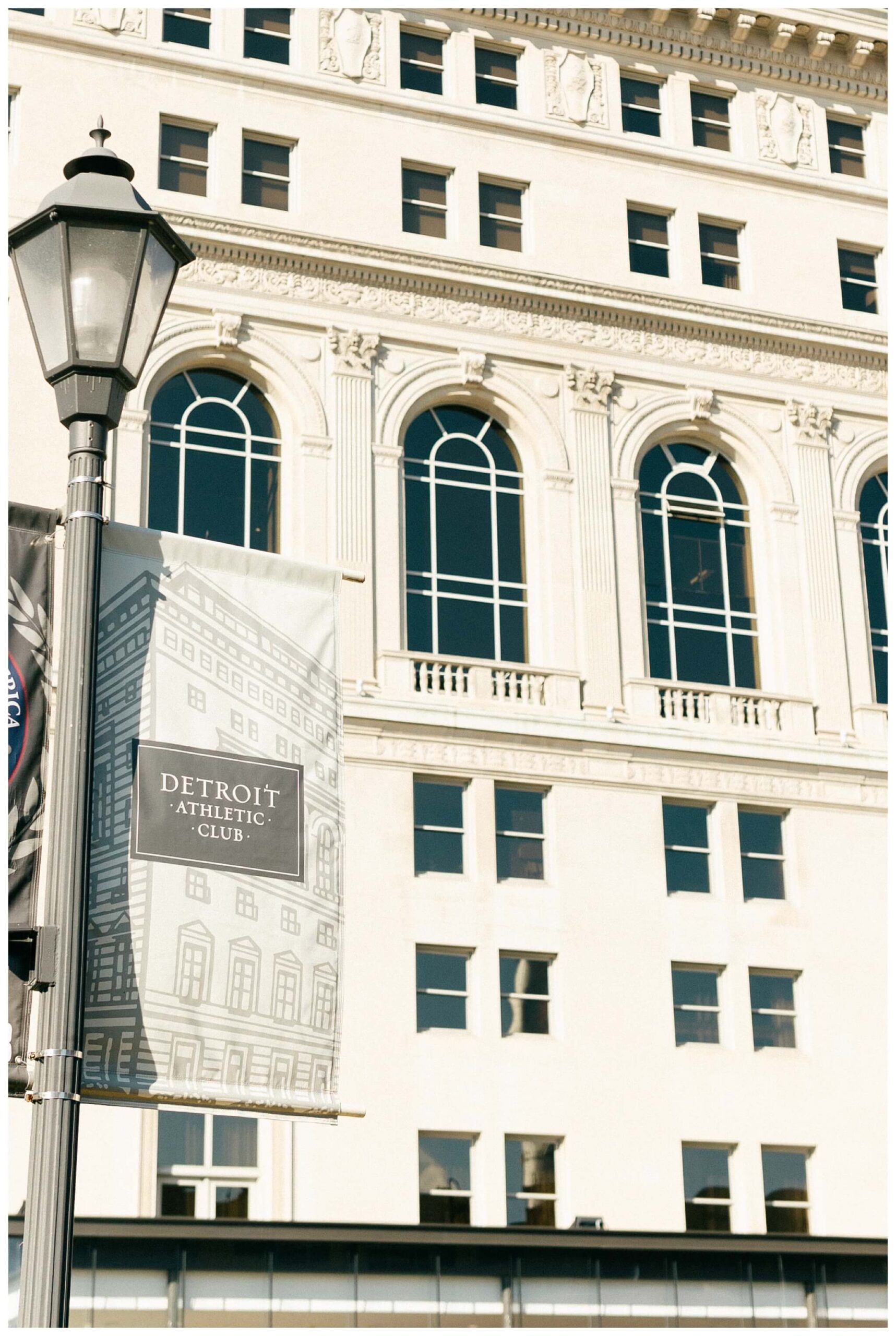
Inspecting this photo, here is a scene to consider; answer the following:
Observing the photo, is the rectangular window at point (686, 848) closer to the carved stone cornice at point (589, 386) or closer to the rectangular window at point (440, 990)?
the rectangular window at point (440, 990)

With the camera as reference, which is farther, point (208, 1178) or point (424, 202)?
point (424, 202)

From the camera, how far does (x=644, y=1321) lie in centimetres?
3159

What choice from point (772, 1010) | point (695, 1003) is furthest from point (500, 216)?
point (772, 1010)

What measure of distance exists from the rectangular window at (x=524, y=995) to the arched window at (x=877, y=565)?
9787mm

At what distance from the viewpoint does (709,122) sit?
42.6 metres

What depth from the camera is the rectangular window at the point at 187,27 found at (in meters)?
38.5

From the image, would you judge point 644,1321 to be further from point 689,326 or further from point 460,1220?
point 689,326

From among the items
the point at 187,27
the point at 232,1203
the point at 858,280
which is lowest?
the point at 232,1203

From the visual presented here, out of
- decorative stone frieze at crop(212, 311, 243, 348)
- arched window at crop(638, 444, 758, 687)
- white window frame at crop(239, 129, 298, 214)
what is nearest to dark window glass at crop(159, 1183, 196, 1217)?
arched window at crop(638, 444, 758, 687)

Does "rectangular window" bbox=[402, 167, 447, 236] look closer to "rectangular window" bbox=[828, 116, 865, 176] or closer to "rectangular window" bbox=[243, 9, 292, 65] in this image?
"rectangular window" bbox=[243, 9, 292, 65]

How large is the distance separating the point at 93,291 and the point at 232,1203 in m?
24.1

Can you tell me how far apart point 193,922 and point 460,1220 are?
24.1 metres

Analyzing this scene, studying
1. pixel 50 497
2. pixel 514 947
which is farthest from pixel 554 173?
pixel 514 947

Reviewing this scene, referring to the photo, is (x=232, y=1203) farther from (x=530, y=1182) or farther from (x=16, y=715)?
(x=16, y=715)
